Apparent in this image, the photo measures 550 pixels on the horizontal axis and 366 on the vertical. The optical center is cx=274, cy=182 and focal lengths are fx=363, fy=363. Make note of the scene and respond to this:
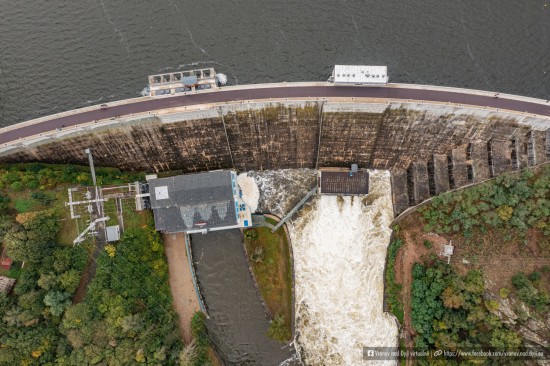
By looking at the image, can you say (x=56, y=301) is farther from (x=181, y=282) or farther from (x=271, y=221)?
(x=271, y=221)

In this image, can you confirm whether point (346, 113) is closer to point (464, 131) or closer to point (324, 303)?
point (464, 131)

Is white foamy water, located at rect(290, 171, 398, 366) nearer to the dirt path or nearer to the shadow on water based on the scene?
the shadow on water

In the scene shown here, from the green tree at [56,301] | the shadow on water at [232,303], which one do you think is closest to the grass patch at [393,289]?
the shadow on water at [232,303]

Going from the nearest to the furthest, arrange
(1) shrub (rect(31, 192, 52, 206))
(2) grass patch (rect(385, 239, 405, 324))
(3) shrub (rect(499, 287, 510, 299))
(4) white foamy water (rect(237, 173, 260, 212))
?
1. (3) shrub (rect(499, 287, 510, 299))
2. (1) shrub (rect(31, 192, 52, 206))
3. (2) grass patch (rect(385, 239, 405, 324))
4. (4) white foamy water (rect(237, 173, 260, 212))

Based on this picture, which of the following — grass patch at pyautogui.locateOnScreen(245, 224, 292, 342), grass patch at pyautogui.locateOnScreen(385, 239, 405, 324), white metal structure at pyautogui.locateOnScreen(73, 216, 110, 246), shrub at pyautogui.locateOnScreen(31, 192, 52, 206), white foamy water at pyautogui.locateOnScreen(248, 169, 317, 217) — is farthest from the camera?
white foamy water at pyautogui.locateOnScreen(248, 169, 317, 217)

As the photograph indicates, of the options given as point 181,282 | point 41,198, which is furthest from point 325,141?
point 41,198

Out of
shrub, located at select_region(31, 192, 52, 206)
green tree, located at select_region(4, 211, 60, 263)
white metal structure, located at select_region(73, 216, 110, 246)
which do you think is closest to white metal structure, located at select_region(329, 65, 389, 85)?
white metal structure, located at select_region(73, 216, 110, 246)
